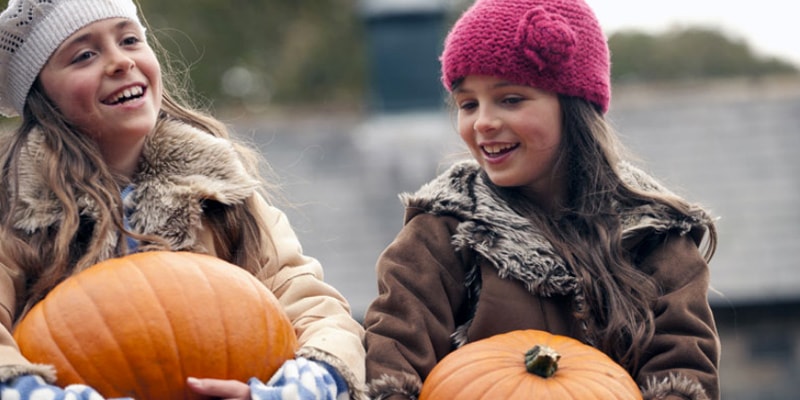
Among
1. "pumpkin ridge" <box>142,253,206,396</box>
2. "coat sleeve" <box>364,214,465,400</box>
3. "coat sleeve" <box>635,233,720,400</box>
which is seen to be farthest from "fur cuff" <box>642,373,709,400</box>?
"pumpkin ridge" <box>142,253,206,396</box>

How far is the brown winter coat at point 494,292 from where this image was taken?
367cm

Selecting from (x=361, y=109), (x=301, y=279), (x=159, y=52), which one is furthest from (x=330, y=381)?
(x=361, y=109)

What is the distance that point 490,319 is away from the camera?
383 centimetres

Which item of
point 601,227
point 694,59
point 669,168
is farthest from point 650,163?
point 694,59

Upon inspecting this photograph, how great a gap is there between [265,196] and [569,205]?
1.04 meters

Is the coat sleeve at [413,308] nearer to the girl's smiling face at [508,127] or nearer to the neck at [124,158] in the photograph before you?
the girl's smiling face at [508,127]

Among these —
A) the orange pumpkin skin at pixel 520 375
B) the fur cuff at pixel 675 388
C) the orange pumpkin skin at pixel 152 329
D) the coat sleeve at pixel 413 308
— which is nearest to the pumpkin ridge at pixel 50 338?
the orange pumpkin skin at pixel 152 329

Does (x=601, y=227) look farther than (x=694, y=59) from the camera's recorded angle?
No

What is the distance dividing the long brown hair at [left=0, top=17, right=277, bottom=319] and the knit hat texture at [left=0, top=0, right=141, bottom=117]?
75mm

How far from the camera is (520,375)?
354cm

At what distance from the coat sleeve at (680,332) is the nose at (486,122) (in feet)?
2.12

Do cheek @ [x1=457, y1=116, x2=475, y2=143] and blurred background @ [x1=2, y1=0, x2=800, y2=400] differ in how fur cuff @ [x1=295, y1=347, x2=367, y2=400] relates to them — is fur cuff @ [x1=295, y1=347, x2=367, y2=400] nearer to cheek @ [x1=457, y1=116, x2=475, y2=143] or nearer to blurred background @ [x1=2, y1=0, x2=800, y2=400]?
cheek @ [x1=457, y1=116, x2=475, y2=143]

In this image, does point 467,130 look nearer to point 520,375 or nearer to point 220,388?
point 520,375

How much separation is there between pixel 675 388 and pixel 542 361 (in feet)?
1.35
